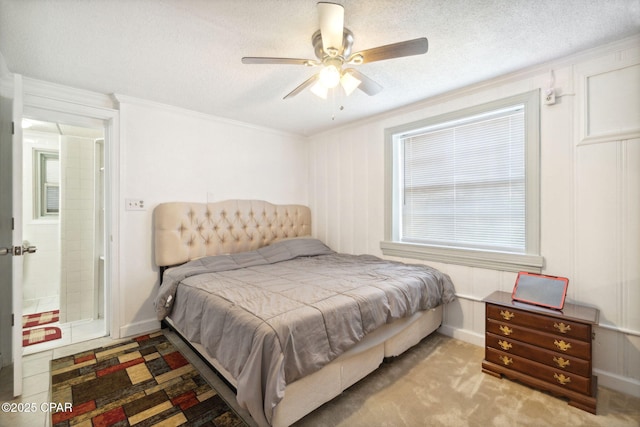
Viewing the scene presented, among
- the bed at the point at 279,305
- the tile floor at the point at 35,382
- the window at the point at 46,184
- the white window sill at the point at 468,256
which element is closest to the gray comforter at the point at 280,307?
the bed at the point at 279,305

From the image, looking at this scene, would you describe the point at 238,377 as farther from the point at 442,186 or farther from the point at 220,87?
the point at 442,186

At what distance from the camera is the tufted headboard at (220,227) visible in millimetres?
2820

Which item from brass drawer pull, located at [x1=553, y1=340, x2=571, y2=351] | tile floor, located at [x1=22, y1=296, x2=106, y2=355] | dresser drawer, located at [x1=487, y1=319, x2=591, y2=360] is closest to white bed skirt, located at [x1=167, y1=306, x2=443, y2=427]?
dresser drawer, located at [x1=487, y1=319, x2=591, y2=360]

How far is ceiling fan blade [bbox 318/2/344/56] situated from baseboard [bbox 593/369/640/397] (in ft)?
9.08

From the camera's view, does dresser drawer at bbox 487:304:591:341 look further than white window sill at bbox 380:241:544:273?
No

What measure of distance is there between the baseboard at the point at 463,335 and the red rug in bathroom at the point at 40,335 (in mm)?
3702

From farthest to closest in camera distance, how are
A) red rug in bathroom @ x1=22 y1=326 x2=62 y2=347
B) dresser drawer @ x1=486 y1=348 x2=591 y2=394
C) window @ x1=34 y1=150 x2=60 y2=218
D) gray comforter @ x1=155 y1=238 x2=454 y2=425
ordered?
window @ x1=34 y1=150 x2=60 y2=218 < red rug in bathroom @ x1=22 y1=326 x2=62 y2=347 < dresser drawer @ x1=486 y1=348 x2=591 y2=394 < gray comforter @ x1=155 y1=238 x2=454 y2=425

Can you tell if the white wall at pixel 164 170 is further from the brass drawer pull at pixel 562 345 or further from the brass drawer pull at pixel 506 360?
the brass drawer pull at pixel 562 345

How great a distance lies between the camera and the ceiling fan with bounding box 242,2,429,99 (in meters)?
1.46

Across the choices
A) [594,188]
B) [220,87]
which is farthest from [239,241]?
[594,188]

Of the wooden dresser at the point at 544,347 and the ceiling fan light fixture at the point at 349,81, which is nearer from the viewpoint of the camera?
the wooden dresser at the point at 544,347

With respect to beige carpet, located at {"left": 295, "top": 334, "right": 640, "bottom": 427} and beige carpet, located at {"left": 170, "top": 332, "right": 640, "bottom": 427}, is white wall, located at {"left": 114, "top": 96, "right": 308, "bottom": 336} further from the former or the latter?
beige carpet, located at {"left": 295, "top": 334, "right": 640, "bottom": 427}

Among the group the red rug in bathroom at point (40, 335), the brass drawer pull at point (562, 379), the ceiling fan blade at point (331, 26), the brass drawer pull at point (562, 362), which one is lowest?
the red rug in bathroom at point (40, 335)

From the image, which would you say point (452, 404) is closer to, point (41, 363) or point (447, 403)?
point (447, 403)
